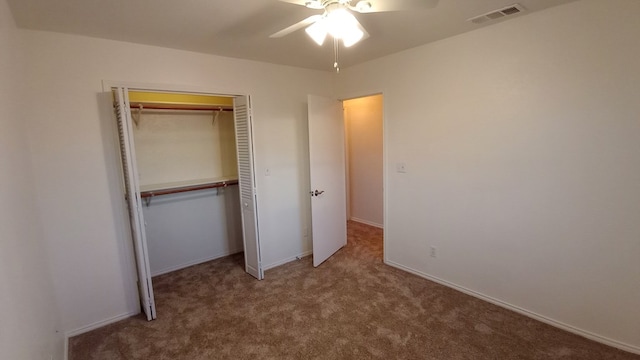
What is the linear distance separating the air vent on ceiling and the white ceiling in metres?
0.06

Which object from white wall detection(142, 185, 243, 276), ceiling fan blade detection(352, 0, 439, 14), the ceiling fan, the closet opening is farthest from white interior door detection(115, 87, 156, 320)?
ceiling fan blade detection(352, 0, 439, 14)

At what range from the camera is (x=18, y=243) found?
1.49 m

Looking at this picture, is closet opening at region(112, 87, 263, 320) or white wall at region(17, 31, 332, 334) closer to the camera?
white wall at region(17, 31, 332, 334)

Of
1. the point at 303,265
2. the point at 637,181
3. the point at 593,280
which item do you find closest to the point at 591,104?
the point at 637,181

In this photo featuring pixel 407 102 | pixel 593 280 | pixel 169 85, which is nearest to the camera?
pixel 593 280

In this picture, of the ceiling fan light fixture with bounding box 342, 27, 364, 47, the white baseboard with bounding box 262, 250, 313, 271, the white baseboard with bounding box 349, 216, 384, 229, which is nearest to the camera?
the ceiling fan light fixture with bounding box 342, 27, 364, 47

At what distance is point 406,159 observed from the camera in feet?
10.7

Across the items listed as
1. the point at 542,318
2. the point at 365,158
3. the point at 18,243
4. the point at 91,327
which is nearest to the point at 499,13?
the point at 542,318

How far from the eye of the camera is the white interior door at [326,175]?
138 inches

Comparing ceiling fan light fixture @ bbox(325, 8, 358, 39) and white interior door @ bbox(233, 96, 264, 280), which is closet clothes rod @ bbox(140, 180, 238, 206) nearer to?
white interior door @ bbox(233, 96, 264, 280)

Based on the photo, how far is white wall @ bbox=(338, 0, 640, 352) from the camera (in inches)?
79.7

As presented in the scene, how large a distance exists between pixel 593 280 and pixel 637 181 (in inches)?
30.8

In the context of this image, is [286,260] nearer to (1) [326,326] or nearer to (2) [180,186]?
(1) [326,326]

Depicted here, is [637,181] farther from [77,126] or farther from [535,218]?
[77,126]
